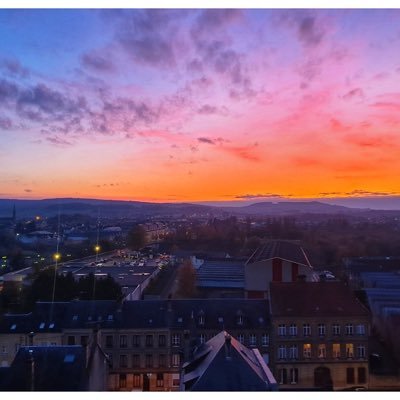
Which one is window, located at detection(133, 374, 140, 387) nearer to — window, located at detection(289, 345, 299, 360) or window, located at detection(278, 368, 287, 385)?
window, located at detection(278, 368, 287, 385)

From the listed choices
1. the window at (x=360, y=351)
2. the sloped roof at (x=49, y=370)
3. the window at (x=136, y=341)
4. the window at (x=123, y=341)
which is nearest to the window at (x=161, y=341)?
the window at (x=136, y=341)

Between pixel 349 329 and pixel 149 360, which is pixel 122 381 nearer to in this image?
pixel 149 360

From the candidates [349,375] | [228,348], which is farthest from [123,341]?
[349,375]

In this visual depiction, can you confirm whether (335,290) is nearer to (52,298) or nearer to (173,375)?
(173,375)

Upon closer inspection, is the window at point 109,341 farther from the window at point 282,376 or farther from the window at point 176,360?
the window at point 282,376

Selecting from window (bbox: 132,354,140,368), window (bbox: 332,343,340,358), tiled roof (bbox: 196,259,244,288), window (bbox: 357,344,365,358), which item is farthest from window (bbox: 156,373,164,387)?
tiled roof (bbox: 196,259,244,288)

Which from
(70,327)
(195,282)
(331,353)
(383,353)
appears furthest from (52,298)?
(383,353)
